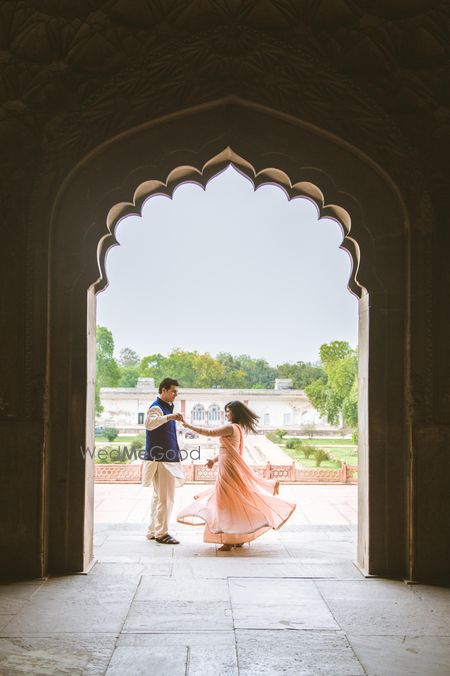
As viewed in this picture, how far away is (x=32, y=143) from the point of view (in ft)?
16.0

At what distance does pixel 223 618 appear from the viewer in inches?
151

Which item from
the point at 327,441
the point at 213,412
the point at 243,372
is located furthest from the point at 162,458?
the point at 243,372

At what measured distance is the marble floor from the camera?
3215 millimetres

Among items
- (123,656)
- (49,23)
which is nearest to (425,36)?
(49,23)

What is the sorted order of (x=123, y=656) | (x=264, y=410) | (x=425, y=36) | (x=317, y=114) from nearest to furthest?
1. (x=123, y=656)
2. (x=425, y=36)
3. (x=317, y=114)
4. (x=264, y=410)

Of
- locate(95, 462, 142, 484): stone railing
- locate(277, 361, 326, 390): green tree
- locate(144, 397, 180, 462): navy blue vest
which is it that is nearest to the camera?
locate(144, 397, 180, 462): navy blue vest

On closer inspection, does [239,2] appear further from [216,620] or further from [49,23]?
[216,620]

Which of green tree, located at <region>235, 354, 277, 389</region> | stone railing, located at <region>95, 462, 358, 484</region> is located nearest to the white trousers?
stone railing, located at <region>95, 462, 358, 484</region>

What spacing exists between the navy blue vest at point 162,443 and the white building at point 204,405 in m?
19.4

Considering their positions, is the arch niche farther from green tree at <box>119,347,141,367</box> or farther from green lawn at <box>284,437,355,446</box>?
green tree at <box>119,347,141,367</box>

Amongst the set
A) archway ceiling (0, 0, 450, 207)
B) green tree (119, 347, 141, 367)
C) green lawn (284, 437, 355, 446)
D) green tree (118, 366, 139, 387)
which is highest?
archway ceiling (0, 0, 450, 207)

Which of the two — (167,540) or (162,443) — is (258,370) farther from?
(167,540)

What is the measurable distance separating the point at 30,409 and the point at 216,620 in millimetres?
2211

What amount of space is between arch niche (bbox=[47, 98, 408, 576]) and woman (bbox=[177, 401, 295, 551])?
1.12 meters
